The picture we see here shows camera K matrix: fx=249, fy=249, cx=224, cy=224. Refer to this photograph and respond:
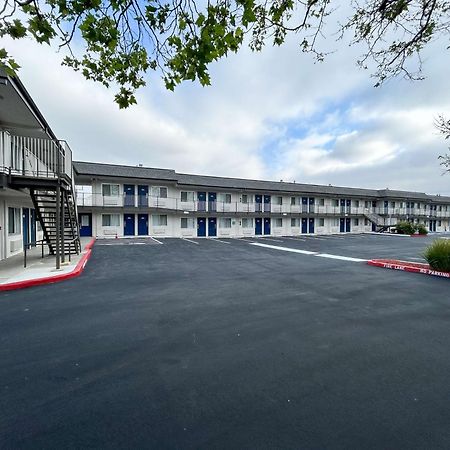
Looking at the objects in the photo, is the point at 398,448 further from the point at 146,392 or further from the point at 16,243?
the point at 16,243

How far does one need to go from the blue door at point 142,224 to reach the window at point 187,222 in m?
3.86

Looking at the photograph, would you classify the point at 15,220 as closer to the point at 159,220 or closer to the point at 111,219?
the point at 111,219

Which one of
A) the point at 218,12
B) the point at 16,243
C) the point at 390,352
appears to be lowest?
the point at 390,352

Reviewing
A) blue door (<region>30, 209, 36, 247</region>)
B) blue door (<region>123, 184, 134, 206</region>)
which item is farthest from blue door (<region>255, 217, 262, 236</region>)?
blue door (<region>30, 209, 36, 247</region>)

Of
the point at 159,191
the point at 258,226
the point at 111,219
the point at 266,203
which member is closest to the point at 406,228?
the point at 266,203

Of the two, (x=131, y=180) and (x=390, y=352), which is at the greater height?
(x=131, y=180)

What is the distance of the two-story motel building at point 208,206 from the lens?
23.6m

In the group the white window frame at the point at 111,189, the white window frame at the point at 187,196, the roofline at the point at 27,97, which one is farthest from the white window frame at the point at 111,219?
the roofline at the point at 27,97

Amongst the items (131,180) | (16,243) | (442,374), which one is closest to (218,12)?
(442,374)

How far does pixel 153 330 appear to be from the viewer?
4309mm

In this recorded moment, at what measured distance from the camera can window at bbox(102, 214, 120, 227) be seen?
2397 cm

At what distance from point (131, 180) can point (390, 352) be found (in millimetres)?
24376

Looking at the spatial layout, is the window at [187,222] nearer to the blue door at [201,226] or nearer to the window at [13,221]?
the blue door at [201,226]

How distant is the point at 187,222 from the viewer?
27.5 metres
